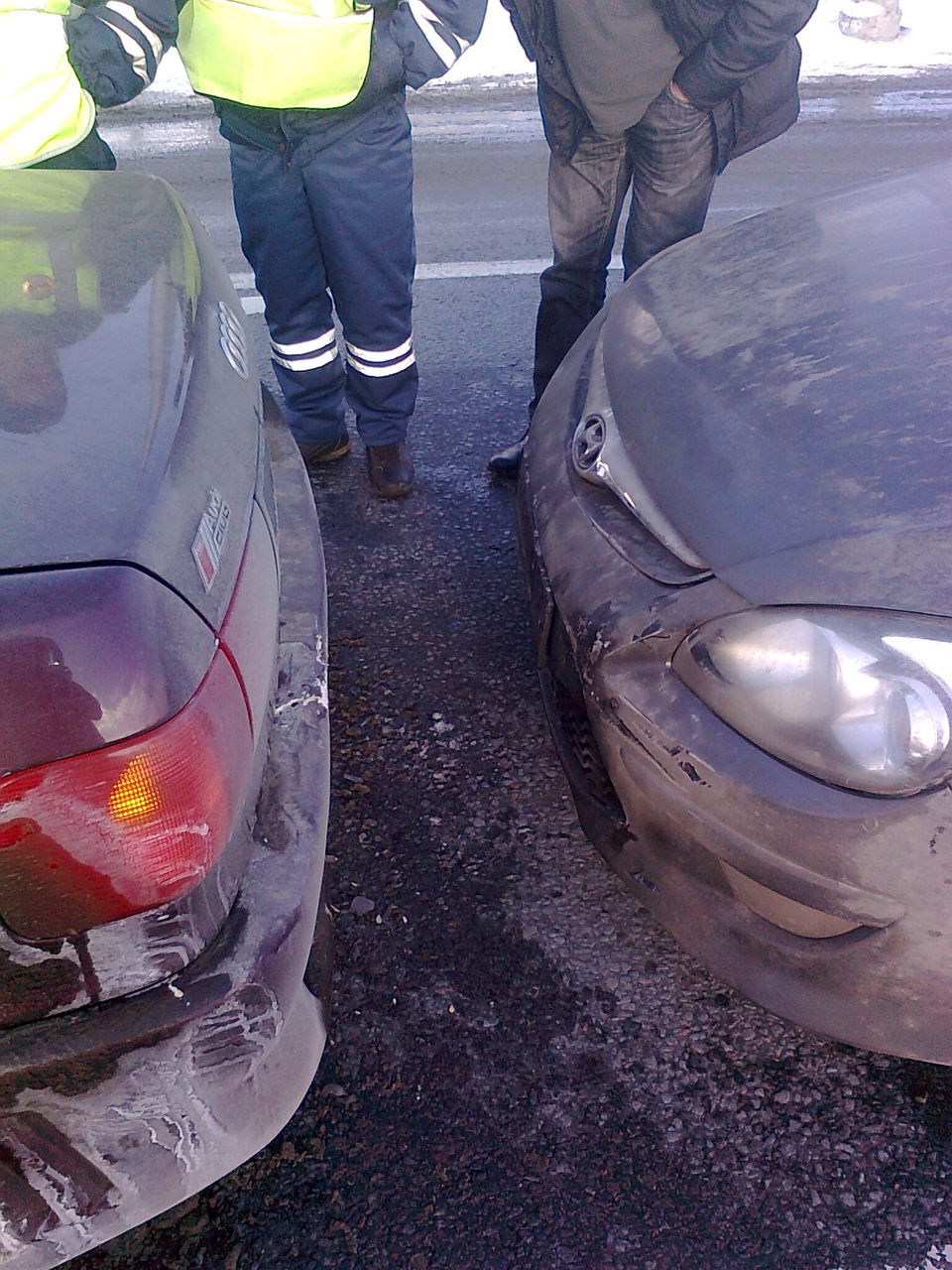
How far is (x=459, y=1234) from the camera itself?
57.8 inches

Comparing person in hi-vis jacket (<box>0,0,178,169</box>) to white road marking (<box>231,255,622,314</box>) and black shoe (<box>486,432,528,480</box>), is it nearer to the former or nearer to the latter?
black shoe (<box>486,432,528,480</box>)

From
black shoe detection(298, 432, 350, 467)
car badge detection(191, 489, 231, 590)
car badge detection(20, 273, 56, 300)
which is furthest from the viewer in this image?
black shoe detection(298, 432, 350, 467)

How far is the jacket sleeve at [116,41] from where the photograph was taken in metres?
2.59

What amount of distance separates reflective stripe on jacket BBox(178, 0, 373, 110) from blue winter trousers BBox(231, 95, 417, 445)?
0.11 m

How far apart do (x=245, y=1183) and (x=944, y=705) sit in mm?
1275

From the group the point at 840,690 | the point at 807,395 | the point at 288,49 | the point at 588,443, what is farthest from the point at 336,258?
the point at 840,690

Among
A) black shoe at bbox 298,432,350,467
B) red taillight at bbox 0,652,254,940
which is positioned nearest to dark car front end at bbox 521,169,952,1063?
red taillight at bbox 0,652,254,940

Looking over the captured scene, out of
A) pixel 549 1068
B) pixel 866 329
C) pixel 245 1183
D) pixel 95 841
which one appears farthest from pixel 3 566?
pixel 866 329

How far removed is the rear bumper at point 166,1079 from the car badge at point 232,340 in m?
0.73

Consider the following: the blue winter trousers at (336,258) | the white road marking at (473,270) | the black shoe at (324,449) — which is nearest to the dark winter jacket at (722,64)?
the blue winter trousers at (336,258)

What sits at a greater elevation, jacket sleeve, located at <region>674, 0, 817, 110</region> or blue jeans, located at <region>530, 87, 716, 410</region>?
jacket sleeve, located at <region>674, 0, 817, 110</region>

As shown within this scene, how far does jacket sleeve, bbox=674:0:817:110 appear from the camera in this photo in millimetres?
2607

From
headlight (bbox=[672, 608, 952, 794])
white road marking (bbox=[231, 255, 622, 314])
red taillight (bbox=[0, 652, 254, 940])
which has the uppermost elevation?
red taillight (bbox=[0, 652, 254, 940])

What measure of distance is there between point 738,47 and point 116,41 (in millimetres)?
1697
